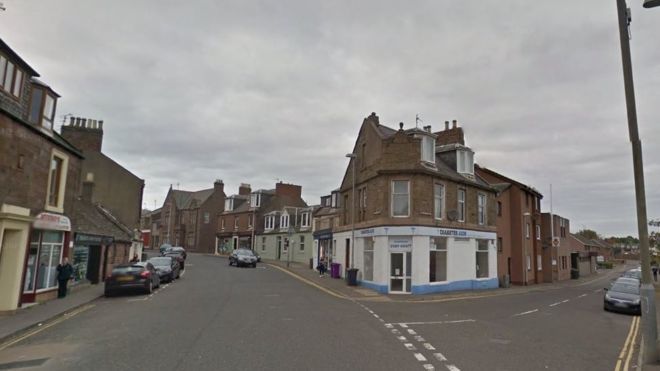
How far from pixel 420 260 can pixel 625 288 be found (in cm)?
915

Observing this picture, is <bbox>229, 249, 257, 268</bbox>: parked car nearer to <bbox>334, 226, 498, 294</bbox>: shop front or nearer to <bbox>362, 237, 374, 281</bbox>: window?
<bbox>334, 226, 498, 294</bbox>: shop front

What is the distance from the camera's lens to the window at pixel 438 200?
81.3 ft

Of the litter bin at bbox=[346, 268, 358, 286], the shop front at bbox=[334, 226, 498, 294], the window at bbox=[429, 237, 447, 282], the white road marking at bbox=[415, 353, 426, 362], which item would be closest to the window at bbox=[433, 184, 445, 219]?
the shop front at bbox=[334, 226, 498, 294]

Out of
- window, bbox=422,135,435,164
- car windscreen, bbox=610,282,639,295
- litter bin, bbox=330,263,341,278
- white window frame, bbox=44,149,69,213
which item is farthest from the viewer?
litter bin, bbox=330,263,341,278

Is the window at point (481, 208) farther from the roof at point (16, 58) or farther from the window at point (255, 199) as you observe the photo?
the window at point (255, 199)

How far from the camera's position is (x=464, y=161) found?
28.9 meters

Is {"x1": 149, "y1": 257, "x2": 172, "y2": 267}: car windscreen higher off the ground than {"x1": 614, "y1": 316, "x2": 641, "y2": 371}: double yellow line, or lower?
higher

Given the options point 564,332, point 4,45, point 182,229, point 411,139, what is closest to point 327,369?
point 564,332

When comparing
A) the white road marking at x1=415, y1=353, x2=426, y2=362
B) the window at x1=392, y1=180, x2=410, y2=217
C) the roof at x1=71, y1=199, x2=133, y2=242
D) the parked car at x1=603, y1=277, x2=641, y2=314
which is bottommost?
the white road marking at x1=415, y1=353, x2=426, y2=362

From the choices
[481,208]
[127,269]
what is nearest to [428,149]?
[481,208]

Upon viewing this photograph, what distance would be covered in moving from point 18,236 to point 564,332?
1689 centimetres

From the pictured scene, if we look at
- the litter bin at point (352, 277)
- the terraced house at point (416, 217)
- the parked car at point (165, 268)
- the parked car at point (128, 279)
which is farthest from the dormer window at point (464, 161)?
the parked car at point (128, 279)

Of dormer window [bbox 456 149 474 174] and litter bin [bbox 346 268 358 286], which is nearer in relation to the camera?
litter bin [bbox 346 268 358 286]

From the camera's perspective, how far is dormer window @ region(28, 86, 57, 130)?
15.2 m
